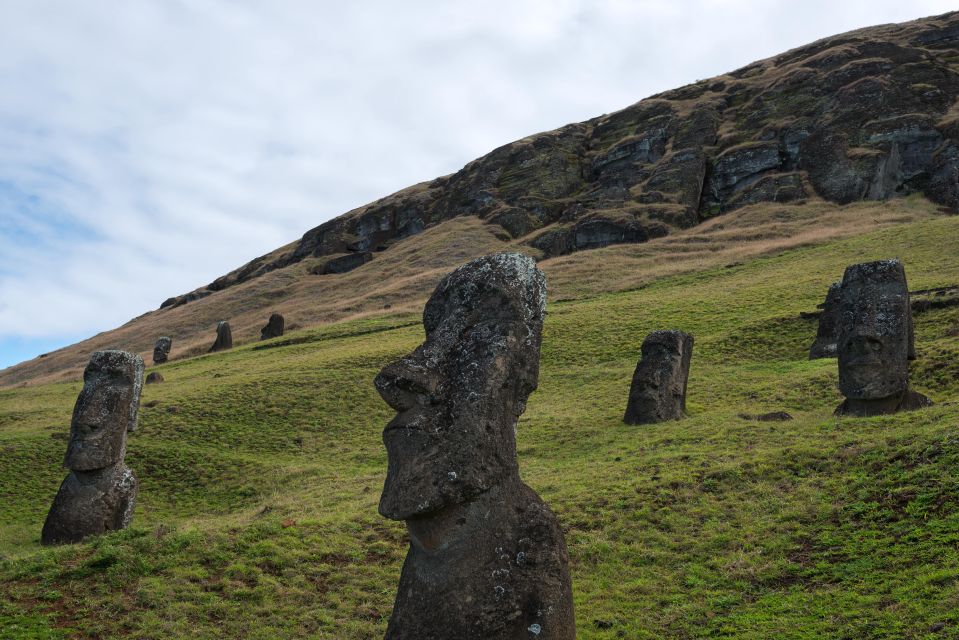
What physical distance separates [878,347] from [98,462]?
18233 millimetres

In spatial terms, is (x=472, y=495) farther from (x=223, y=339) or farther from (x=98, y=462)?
(x=223, y=339)

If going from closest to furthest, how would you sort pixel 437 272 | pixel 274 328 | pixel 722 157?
pixel 274 328 → pixel 437 272 → pixel 722 157

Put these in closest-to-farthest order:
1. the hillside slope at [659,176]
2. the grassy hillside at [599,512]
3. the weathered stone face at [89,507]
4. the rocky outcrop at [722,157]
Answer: the grassy hillside at [599,512], the weathered stone face at [89,507], the hillside slope at [659,176], the rocky outcrop at [722,157]

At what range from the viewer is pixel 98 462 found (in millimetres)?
16391

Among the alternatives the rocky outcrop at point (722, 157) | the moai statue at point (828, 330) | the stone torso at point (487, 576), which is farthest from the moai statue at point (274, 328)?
the stone torso at point (487, 576)

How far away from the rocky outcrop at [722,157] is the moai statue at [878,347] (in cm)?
5733

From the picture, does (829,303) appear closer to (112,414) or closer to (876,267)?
(876,267)

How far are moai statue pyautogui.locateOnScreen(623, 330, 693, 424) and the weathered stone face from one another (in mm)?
13950

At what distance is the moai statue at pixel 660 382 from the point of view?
869 inches

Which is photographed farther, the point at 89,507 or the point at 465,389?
the point at 89,507

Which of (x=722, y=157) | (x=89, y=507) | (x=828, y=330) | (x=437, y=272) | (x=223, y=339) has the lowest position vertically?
(x=828, y=330)

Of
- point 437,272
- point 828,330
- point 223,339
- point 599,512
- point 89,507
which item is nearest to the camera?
point 599,512

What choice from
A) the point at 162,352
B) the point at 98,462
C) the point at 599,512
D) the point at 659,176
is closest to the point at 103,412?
the point at 98,462

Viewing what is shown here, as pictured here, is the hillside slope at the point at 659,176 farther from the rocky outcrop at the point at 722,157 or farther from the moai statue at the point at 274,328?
the moai statue at the point at 274,328
